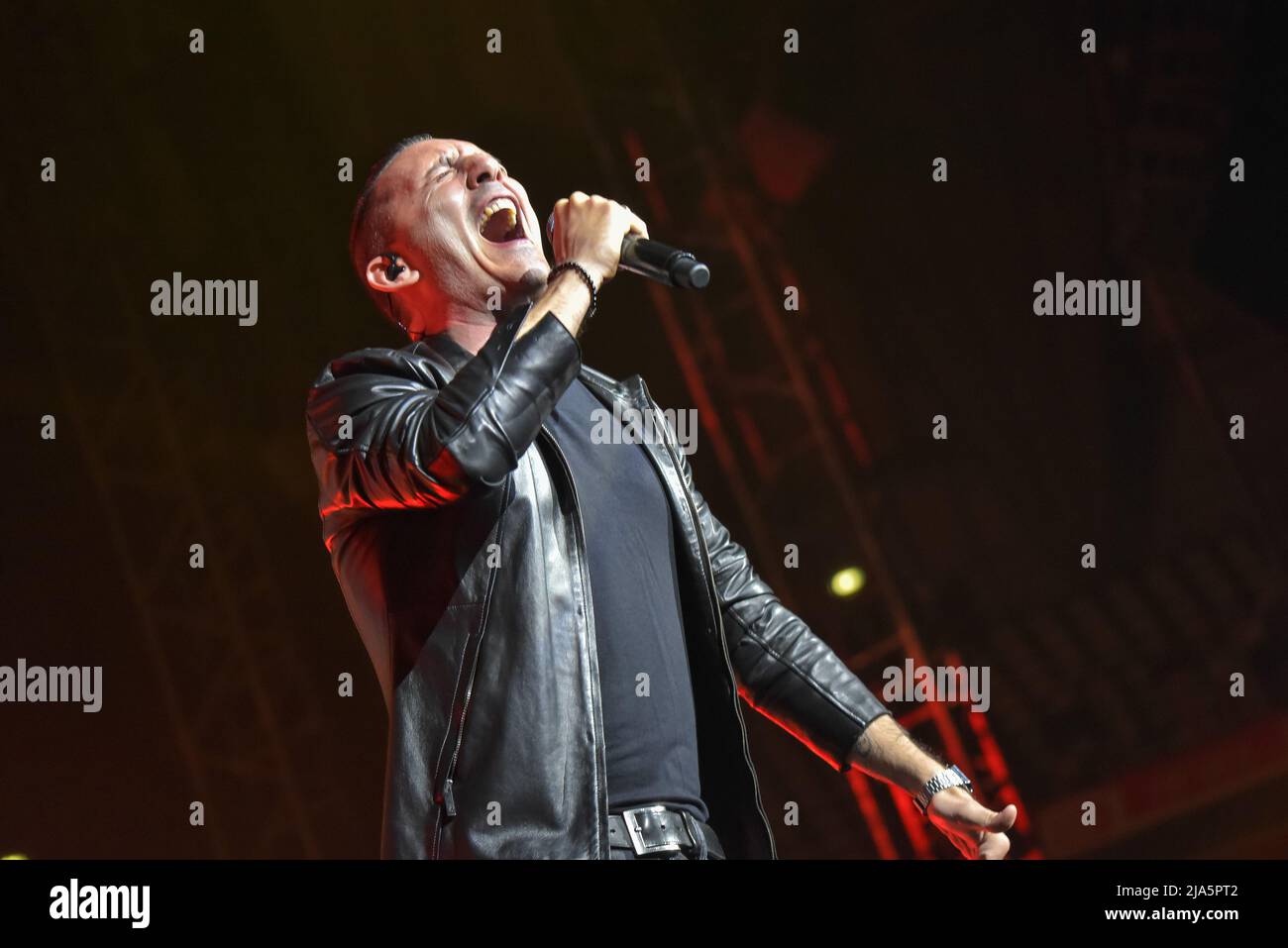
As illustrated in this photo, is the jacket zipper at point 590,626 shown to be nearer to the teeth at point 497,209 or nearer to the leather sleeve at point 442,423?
the leather sleeve at point 442,423

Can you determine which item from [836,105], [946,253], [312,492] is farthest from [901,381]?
[312,492]

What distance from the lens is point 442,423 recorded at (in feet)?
5.36

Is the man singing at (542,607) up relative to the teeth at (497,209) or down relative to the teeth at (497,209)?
down

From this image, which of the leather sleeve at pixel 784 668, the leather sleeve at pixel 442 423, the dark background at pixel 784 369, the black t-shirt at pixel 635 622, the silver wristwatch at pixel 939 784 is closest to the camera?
the leather sleeve at pixel 442 423

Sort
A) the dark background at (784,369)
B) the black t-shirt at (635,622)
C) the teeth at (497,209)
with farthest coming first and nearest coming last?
1. the dark background at (784,369)
2. the teeth at (497,209)
3. the black t-shirt at (635,622)

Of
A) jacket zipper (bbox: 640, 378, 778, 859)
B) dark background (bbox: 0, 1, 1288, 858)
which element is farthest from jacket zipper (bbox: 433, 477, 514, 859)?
dark background (bbox: 0, 1, 1288, 858)

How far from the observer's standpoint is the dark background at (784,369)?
11.9 feet

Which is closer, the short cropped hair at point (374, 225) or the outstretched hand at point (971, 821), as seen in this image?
the outstretched hand at point (971, 821)

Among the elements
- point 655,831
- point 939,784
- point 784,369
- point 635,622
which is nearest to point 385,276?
point 635,622

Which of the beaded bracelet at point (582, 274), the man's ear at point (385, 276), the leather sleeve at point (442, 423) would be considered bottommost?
the leather sleeve at point (442, 423)

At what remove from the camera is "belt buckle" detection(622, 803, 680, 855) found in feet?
5.48

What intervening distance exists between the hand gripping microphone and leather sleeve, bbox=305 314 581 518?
15 cm

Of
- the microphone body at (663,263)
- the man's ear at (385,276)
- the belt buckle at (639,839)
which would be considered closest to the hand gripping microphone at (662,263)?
the microphone body at (663,263)

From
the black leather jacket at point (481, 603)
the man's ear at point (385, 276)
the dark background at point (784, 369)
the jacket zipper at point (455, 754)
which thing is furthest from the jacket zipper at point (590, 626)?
the dark background at point (784, 369)
